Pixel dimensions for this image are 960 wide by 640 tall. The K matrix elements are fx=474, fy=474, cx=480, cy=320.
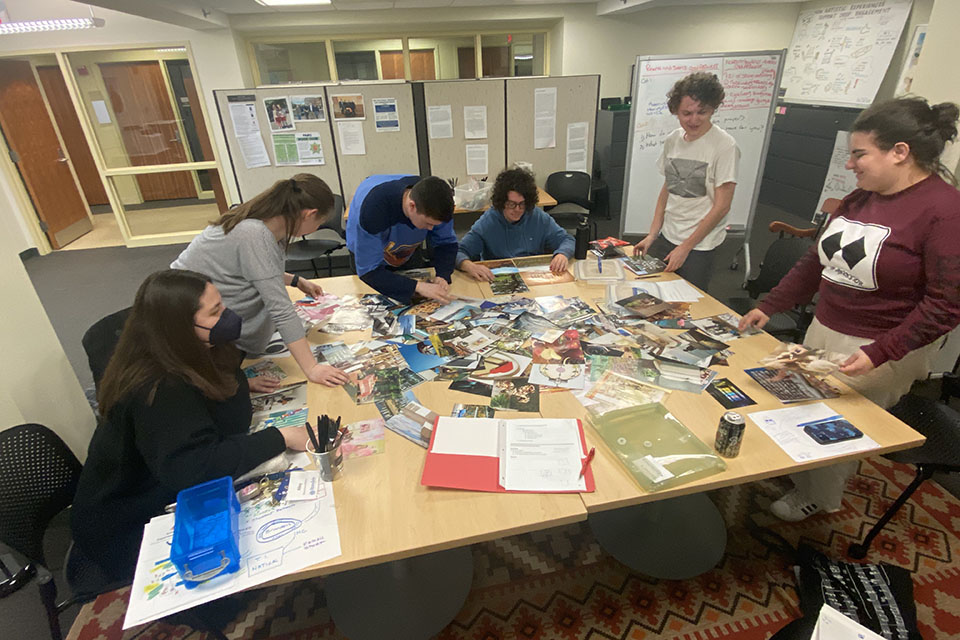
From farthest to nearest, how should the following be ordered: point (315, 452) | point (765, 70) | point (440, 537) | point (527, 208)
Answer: point (765, 70) → point (527, 208) → point (315, 452) → point (440, 537)

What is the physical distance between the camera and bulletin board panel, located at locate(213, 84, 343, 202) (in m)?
3.64

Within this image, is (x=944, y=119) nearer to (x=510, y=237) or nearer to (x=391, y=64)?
(x=510, y=237)

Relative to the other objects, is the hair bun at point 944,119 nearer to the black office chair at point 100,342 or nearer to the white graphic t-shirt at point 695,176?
the white graphic t-shirt at point 695,176

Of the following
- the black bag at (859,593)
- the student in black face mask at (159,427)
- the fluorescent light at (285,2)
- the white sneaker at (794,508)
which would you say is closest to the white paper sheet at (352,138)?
the fluorescent light at (285,2)

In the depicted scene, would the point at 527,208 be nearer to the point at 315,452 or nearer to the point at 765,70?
the point at 315,452

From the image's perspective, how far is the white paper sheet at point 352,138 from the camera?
12.5 feet

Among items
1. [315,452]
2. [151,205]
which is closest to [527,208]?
[315,452]

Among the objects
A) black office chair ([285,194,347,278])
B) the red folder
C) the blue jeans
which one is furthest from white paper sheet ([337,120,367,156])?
the red folder

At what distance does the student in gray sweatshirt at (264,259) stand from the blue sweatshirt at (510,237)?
102cm

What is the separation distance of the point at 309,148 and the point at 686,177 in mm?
2919

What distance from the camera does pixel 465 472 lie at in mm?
1188

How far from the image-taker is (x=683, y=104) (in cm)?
223

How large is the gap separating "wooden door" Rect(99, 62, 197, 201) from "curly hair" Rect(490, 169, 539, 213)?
516cm

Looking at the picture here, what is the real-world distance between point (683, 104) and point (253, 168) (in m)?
3.26
